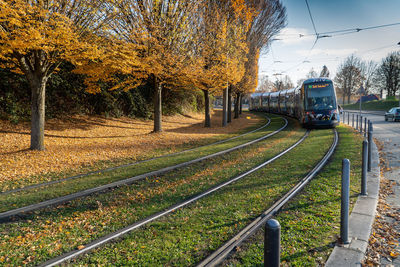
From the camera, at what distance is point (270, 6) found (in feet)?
85.0

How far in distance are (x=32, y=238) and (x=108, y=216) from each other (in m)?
1.16

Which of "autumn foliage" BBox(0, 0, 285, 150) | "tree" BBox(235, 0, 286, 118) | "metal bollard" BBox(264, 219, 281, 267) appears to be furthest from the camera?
"tree" BBox(235, 0, 286, 118)

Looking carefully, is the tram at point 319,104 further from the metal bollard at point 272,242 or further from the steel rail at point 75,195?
the metal bollard at point 272,242

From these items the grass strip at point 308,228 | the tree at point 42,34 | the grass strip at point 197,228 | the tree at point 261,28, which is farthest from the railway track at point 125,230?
the tree at point 261,28

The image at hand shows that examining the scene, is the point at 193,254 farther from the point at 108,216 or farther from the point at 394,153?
the point at 394,153

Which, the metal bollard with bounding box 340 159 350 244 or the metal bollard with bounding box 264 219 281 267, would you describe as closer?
the metal bollard with bounding box 264 219 281 267

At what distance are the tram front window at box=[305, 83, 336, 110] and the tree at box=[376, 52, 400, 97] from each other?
51247 millimetres

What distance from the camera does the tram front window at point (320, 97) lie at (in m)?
18.3

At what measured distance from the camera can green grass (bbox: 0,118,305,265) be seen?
3.82 metres

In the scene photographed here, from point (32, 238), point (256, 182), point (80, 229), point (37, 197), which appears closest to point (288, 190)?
point (256, 182)

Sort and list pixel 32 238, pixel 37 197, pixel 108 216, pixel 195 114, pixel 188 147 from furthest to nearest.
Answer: pixel 195 114
pixel 188 147
pixel 37 197
pixel 108 216
pixel 32 238

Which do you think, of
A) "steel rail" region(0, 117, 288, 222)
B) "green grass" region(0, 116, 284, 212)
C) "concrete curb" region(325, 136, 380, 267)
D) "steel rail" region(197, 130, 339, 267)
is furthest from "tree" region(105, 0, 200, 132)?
"concrete curb" region(325, 136, 380, 267)

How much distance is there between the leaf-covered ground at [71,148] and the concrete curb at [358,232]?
7.00 meters

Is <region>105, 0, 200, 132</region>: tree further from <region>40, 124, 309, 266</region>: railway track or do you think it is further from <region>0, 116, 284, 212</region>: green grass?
<region>40, 124, 309, 266</region>: railway track
